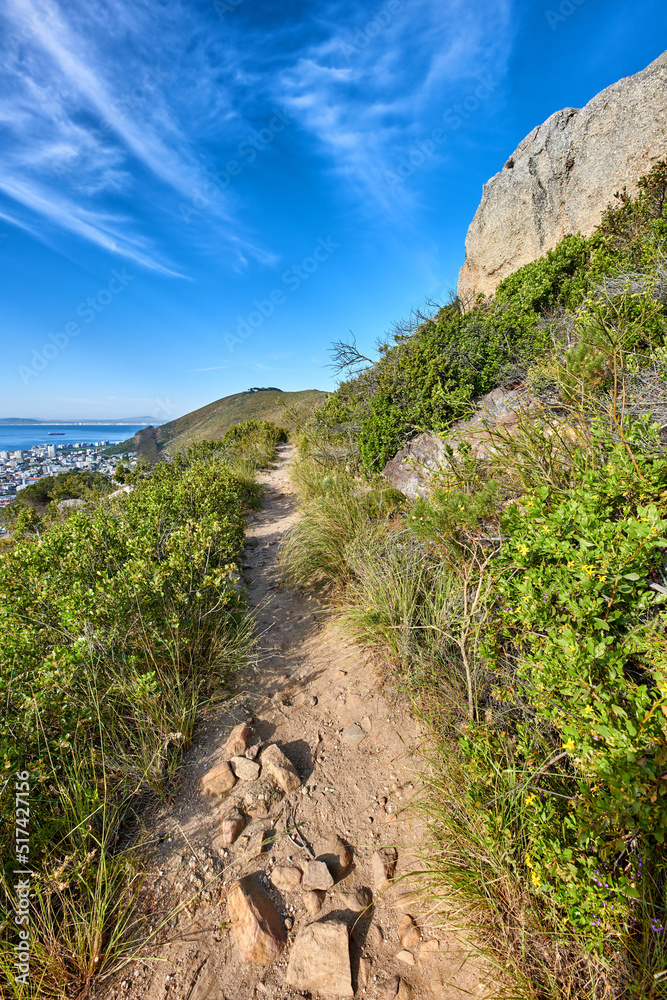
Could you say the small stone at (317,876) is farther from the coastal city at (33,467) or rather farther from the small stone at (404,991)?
the coastal city at (33,467)

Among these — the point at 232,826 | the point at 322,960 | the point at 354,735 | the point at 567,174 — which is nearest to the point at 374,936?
the point at 322,960

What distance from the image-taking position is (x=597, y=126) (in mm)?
8656

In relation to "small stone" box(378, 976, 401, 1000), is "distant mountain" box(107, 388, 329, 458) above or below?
above

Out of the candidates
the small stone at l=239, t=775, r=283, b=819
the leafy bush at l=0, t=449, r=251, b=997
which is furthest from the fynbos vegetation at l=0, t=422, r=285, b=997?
the small stone at l=239, t=775, r=283, b=819

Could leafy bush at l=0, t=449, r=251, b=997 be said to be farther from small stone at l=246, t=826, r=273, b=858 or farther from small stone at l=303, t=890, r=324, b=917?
small stone at l=303, t=890, r=324, b=917

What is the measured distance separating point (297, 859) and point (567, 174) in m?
13.8

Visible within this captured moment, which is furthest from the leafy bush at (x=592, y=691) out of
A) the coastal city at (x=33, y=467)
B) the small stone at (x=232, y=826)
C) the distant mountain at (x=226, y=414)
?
the distant mountain at (x=226, y=414)

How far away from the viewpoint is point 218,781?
7.54ft

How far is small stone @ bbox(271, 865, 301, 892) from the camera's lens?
1.85 m

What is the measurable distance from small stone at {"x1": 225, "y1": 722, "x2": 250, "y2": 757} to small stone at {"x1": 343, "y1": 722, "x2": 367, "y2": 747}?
0.68 metres

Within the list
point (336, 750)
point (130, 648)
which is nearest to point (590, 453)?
point (336, 750)

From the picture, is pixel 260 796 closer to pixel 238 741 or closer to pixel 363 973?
pixel 238 741

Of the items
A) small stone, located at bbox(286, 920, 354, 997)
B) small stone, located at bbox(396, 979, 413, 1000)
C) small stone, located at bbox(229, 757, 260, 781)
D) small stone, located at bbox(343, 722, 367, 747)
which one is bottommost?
small stone, located at bbox(396, 979, 413, 1000)

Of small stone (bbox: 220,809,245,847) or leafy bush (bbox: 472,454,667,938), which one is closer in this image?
leafy bush (bbox: 472,454,667,938)
